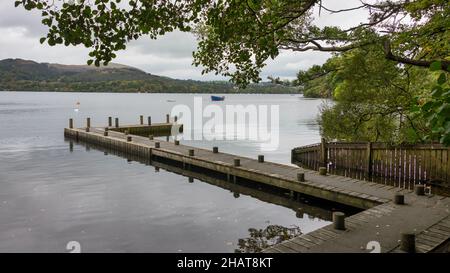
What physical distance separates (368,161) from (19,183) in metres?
20.4

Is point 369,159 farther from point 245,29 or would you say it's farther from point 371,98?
point 245,29

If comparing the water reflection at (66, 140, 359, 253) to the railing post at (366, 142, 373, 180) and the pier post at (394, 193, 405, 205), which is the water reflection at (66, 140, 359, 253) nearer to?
the pier post at (394, 193, 405, 205)

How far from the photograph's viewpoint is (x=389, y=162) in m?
20.2

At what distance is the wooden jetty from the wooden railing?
4.00 m

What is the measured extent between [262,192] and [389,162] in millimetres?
7160

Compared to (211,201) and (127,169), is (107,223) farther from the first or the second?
(127,169)

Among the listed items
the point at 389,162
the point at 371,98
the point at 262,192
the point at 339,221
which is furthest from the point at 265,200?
the point at 371,98

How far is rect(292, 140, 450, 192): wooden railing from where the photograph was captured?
1788 cm

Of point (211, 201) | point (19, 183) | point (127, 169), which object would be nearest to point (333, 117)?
point (211, 201)

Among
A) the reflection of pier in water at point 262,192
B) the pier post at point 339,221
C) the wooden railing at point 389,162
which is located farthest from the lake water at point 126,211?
the wooden railing at point 389,162

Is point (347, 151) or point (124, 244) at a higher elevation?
Result: point (347, 151)
